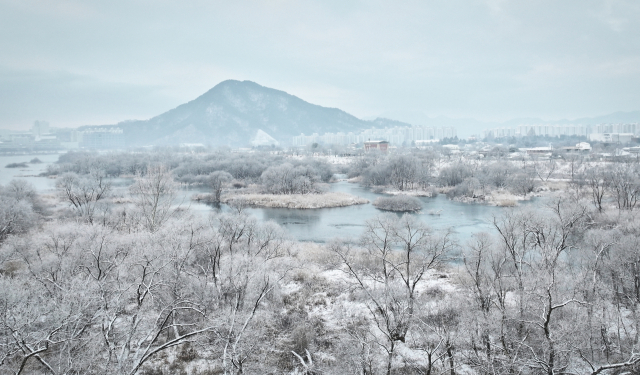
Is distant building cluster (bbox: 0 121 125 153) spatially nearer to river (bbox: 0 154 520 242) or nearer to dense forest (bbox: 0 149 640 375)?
river (bbox: 0 154 520 242)

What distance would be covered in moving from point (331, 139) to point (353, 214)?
151 m

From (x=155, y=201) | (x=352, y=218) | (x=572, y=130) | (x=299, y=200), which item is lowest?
(x=352, y=218)

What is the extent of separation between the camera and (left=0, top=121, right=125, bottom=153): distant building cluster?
Result: 242 feet

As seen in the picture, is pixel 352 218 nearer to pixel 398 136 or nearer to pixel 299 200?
pixel 299 200

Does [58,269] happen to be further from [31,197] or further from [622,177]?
[622,177]

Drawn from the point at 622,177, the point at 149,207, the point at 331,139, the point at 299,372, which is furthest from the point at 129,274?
the point at 331,139

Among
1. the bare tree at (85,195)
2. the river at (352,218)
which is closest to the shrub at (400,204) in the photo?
the river at (352,218)

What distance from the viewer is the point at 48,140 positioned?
101 meters

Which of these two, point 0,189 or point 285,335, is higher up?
point 0,189

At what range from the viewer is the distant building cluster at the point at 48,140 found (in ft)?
242

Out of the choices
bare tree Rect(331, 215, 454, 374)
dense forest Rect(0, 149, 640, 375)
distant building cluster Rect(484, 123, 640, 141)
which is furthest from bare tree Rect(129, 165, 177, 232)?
distant building cluster Rect(484, 123, 640, 141)

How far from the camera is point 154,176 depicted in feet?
76.3

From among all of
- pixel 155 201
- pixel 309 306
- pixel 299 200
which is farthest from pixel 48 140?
pixel 309 306

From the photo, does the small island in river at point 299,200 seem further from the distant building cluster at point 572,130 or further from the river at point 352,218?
the distant building cluster at point 572,130
